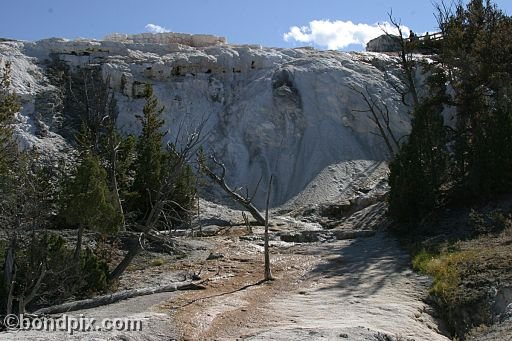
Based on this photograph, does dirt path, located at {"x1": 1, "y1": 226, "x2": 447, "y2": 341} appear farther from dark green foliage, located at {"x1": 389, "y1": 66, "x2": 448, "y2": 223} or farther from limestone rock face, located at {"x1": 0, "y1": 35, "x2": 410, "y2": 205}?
limestone rock face, located at {"x1": 0, "y1": 35, "x2": 410, "y2": 205}

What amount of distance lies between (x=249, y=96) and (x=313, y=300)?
27.7 meters

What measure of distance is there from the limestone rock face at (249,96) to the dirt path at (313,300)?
16322 millimetres

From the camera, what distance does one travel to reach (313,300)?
1261cm

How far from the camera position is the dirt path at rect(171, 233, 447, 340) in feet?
33.3

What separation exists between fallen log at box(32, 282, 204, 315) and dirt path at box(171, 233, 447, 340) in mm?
655

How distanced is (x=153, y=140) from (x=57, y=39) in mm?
17635

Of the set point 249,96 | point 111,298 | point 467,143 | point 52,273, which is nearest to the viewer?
point 111,298

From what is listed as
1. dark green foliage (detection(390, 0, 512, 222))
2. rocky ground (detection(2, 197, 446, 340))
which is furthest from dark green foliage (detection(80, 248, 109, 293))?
dark green foliage (detection(390, 0, 512, 222))

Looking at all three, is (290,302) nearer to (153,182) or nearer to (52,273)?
(52,273)

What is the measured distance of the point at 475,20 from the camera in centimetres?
2814

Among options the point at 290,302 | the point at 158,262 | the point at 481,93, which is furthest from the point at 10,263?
the point at 481,93

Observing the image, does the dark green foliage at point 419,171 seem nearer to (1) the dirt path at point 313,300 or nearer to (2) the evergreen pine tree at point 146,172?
(1) the dirt path at point 313,300

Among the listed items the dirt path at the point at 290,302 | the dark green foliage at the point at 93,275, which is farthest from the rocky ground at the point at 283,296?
the dark green foliage at the point at 93,275

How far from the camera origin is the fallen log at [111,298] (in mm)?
12695
